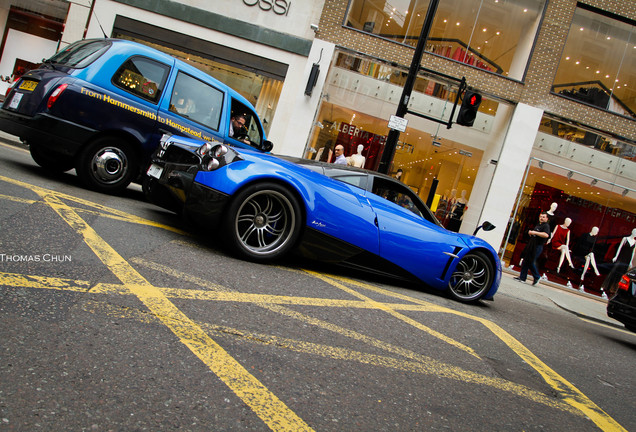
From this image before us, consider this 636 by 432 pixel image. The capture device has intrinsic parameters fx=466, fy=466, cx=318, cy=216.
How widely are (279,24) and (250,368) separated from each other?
47.1 feet

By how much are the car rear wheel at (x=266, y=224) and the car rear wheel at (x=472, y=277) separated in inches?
87.0

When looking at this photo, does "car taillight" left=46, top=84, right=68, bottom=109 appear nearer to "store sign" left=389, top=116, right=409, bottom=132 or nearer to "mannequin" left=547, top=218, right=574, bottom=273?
"store sign" left=389, top=116, right=409, bottom=132

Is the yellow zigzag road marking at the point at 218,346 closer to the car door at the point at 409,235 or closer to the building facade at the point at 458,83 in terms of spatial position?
the car door at the point at 409,235

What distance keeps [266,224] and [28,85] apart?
11.2ft

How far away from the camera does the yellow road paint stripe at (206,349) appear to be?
197 cm

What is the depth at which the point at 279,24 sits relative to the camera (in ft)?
48.8

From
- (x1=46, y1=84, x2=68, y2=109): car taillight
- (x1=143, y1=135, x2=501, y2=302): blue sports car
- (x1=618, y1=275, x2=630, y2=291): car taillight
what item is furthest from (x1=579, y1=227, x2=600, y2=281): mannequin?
(x1=46, y1=84, x2=68, y2=109): car taillight

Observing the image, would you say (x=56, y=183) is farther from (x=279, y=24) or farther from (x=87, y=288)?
(x=279, y=24)

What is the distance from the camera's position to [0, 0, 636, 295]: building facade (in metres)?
14.4

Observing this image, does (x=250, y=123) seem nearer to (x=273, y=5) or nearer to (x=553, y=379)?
(x=553, y=379)

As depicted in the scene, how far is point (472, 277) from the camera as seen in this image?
5.62 metres

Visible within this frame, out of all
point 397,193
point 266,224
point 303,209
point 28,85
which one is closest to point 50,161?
point 28,85

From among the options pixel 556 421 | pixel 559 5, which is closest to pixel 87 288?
pixel 556 421

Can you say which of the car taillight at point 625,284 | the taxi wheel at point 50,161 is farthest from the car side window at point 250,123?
the car taillight at point 625,284
